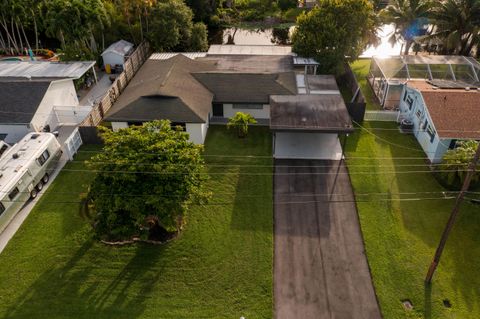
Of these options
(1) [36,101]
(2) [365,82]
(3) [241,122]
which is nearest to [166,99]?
(3) [241,122]

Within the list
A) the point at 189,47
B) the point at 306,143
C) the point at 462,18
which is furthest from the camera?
the point at 189,47

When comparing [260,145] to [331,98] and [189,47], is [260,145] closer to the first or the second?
[331,98]

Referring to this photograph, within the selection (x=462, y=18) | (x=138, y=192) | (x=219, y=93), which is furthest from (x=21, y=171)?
(x=462, y=18)

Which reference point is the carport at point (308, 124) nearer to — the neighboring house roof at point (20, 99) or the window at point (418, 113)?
the window at point (418, 113)

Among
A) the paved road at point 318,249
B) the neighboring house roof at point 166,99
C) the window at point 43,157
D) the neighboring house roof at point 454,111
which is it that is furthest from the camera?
the neighboring house roof at point 166,99

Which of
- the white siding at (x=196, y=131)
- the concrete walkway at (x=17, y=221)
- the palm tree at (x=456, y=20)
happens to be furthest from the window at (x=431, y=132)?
the concrete walkway at (x=17, y=221)
